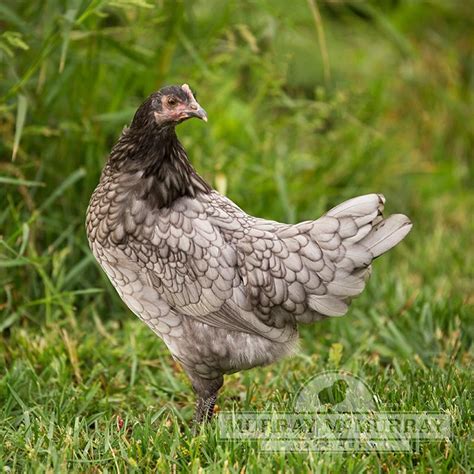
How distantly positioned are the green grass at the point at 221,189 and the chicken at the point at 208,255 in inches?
13.8

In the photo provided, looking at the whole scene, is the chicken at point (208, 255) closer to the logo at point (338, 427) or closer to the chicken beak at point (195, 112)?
the chicken beak at point (195, 112)

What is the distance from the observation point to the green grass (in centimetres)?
301

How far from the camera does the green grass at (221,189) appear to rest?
9.88 ft

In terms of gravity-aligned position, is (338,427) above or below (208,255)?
below

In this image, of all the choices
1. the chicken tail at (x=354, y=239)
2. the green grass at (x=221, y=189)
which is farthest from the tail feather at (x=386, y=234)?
the green grass at (x=221, y=189)

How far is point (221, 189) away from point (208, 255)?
148 centimetres

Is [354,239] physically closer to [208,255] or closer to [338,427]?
[208,255]

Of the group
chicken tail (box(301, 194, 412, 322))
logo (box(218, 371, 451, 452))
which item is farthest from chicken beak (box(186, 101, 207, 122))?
logo (box(218, 371, 451, 452))

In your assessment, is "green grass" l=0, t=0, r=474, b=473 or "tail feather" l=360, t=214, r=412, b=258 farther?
Result: "green grass" l=0, t=0, r=474, b=473

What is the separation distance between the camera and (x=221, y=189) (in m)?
4.45

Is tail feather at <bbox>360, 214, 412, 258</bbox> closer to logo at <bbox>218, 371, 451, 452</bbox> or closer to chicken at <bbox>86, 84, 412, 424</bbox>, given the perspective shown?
chicken at <bbox>86, 84, 412, 424</bbox>

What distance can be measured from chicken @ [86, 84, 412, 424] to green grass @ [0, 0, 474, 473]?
0.35 meters

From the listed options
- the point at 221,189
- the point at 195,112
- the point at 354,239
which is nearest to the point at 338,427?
the point at 354,239

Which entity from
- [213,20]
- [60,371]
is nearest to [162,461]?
[60,371]
